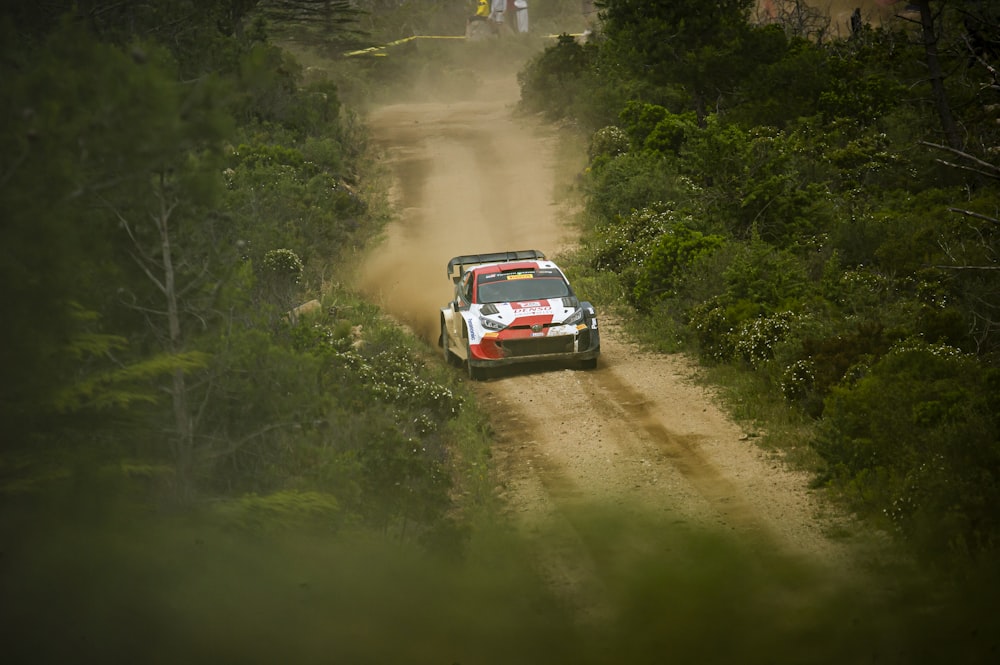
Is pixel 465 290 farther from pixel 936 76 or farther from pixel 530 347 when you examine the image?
pixel 936 76

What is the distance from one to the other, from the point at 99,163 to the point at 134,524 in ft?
10.1

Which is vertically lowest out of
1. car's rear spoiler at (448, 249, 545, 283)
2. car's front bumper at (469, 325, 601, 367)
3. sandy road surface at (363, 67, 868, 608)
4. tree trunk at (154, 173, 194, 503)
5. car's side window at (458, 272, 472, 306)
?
sandy road surface at (363, 67, 868, 608)

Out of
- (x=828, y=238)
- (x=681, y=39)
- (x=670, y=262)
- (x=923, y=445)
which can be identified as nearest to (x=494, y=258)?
(x=670, y=262)

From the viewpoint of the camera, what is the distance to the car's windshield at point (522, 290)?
57.6 feet

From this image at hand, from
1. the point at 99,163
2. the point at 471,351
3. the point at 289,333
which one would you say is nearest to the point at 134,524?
the point at 99,163

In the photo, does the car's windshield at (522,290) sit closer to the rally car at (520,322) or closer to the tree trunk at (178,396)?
the rally car at (520,322)

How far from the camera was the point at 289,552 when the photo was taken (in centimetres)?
957

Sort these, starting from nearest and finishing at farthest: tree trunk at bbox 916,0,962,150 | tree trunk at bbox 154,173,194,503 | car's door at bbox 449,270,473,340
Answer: tree trunk at bbox 154,173,194,503
car's door at bbox 449,270,473,340
tree trunk at bbox 916,0,962,150

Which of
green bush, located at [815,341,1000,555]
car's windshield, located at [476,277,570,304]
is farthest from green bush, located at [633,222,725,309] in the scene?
green bush, located at [815,341,1000,555]

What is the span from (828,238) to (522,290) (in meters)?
6.27

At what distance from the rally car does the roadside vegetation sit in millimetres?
2072

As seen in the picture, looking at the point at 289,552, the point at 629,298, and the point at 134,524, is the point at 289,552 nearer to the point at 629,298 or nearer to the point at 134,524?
the point at 134,524

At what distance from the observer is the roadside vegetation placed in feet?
37.0

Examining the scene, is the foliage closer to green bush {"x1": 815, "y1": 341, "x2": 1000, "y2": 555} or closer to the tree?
the tree
